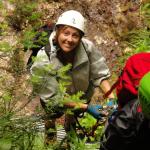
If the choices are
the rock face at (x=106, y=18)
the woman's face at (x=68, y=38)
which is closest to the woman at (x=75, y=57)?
the woman's face at (x=68, y=38)

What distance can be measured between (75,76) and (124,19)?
14.9 feet

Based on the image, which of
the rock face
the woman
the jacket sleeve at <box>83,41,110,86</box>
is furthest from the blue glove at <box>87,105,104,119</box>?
the rock face

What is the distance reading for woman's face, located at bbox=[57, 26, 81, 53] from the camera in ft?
13.1

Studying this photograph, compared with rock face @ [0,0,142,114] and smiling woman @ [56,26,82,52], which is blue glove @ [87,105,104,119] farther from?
rock face @ [0,0,142,114]

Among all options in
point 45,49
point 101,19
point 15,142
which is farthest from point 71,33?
point 101,19

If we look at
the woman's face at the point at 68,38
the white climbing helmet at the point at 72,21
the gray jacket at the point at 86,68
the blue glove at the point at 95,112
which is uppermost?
the white climbing helmet at the point at 72,21

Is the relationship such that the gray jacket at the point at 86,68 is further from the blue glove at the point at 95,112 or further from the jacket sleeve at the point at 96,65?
the blue glove at the point at 95,112

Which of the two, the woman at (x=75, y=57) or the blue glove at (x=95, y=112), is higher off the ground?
the woman at (x=75, y=57)

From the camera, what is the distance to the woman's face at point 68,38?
4.00 metres

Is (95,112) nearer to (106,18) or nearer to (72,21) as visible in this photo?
(72,21)

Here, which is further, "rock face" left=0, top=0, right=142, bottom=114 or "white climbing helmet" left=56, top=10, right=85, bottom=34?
"rock face" left=0, top=0, right=142, bottom=114

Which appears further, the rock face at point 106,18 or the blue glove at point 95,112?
the rock face at point 106,18

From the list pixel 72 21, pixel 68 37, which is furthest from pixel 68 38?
pixel 72 21

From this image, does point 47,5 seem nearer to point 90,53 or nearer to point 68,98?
point 90,53
